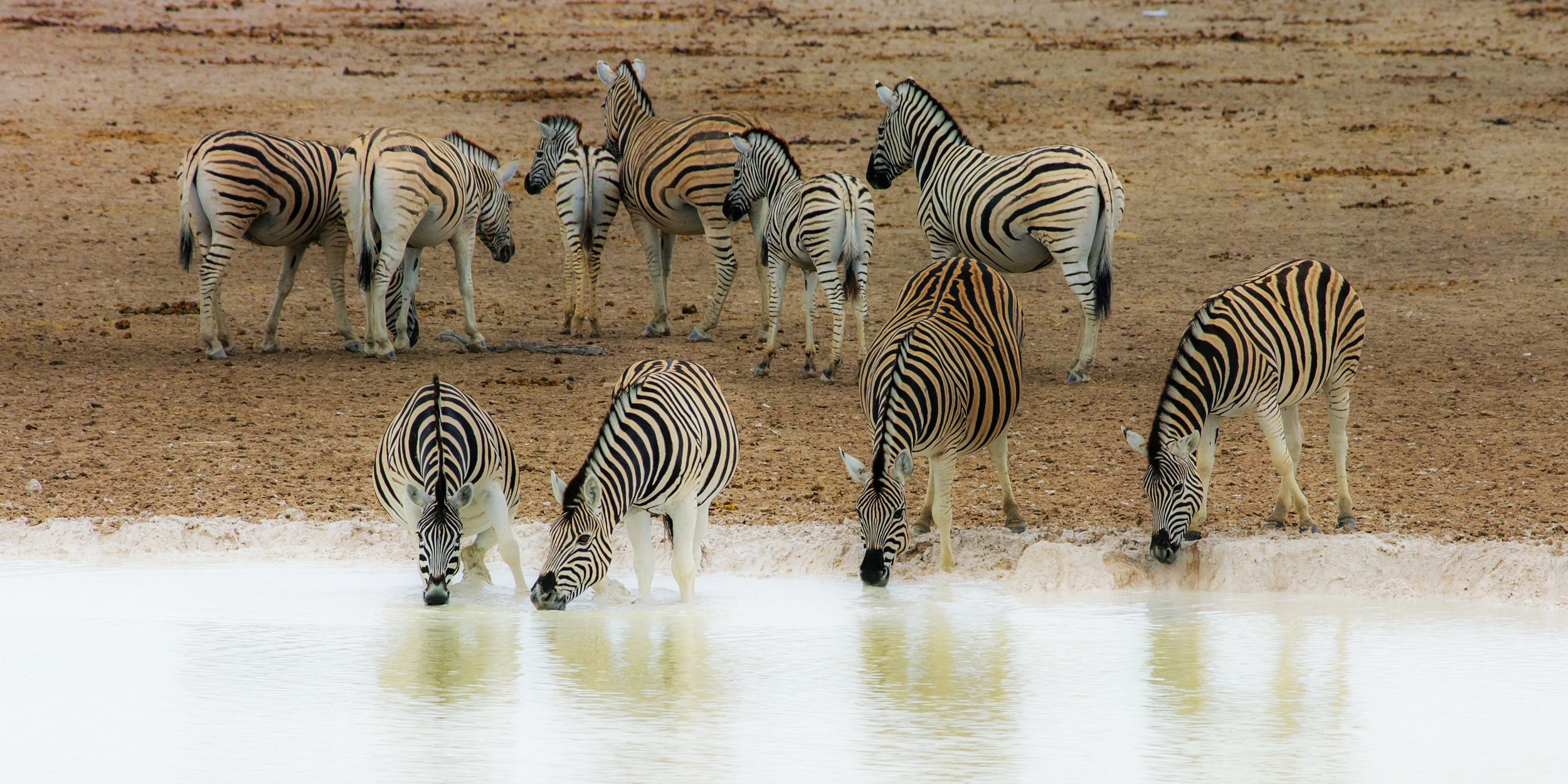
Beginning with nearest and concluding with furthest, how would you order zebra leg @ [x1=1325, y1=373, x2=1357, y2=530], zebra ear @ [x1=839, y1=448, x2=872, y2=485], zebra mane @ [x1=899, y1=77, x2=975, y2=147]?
zebra ear @ [x1=839, y1=448, x2=872, y2=485]
zebra leg @ [x1=1325, y1=373, x2=1357, y2=530]
zebra mane @ [x1=899, y1=77, x2=975, y2=147]

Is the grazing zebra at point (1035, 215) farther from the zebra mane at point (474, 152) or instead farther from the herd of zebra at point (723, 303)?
the zebra mane at point (474, 152)

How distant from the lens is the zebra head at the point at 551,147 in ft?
48.2

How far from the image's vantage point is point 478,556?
7340 mm

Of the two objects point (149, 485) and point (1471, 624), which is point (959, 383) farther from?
point (149, 485)

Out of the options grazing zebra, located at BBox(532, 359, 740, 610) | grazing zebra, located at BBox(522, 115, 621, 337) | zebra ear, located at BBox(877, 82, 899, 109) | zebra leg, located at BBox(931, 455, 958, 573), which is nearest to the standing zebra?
zebra ear, located at BBox(877, 82, 899, 109)

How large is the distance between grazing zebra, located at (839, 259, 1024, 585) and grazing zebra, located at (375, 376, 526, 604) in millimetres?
1540

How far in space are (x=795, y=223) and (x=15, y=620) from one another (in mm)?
6492

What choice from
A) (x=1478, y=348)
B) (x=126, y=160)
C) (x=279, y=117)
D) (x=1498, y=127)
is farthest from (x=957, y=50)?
(x=1478, y=348)

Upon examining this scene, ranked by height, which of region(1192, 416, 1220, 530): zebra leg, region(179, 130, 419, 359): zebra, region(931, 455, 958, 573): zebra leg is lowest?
region(931, 455, 958, 573): zebra leg

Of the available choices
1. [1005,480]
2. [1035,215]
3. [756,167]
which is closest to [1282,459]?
[1005,480]

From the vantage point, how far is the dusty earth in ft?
30.5

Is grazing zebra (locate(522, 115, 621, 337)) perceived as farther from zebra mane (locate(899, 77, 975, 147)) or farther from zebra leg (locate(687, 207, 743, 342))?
zebra mane (locate(899, 77, 975, 147))

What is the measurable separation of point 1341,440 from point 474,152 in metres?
7.96

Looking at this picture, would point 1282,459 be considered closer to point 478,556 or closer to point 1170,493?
point 1170,493
